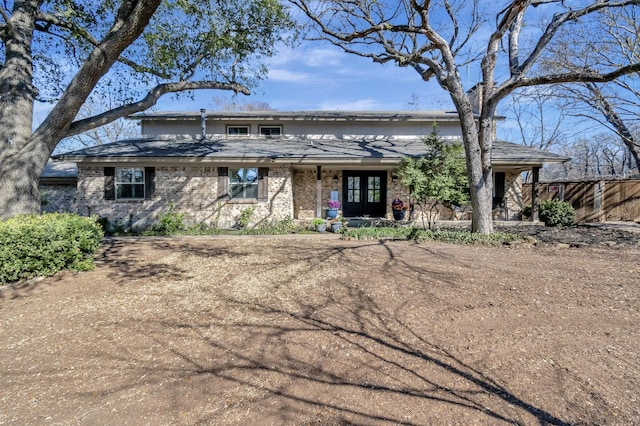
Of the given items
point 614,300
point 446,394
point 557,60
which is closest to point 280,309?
point 446,394

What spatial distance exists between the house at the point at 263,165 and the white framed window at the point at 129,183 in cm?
4

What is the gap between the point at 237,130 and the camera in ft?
53.0

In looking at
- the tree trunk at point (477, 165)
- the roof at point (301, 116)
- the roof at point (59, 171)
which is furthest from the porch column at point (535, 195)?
the roof at point (59, 171)

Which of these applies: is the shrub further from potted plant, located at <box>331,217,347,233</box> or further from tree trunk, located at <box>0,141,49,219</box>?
tree trunk, located at <box>0,141,49,219</box>

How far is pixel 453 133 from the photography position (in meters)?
16.0

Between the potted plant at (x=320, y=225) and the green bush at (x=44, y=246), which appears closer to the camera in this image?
the green bush at (x=44, y=246)

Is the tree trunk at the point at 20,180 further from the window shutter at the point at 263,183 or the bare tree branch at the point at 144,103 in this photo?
the window shutter at the point at 263,183

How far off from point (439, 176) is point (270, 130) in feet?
30.3

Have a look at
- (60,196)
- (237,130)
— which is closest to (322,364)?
(237,130)

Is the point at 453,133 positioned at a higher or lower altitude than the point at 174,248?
higher

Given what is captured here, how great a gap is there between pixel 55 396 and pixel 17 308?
2782mm

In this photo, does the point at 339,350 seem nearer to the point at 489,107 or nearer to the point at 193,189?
the point at 489,107

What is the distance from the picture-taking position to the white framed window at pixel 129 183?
41.8 ft

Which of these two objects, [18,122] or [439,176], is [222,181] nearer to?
[18,122]
